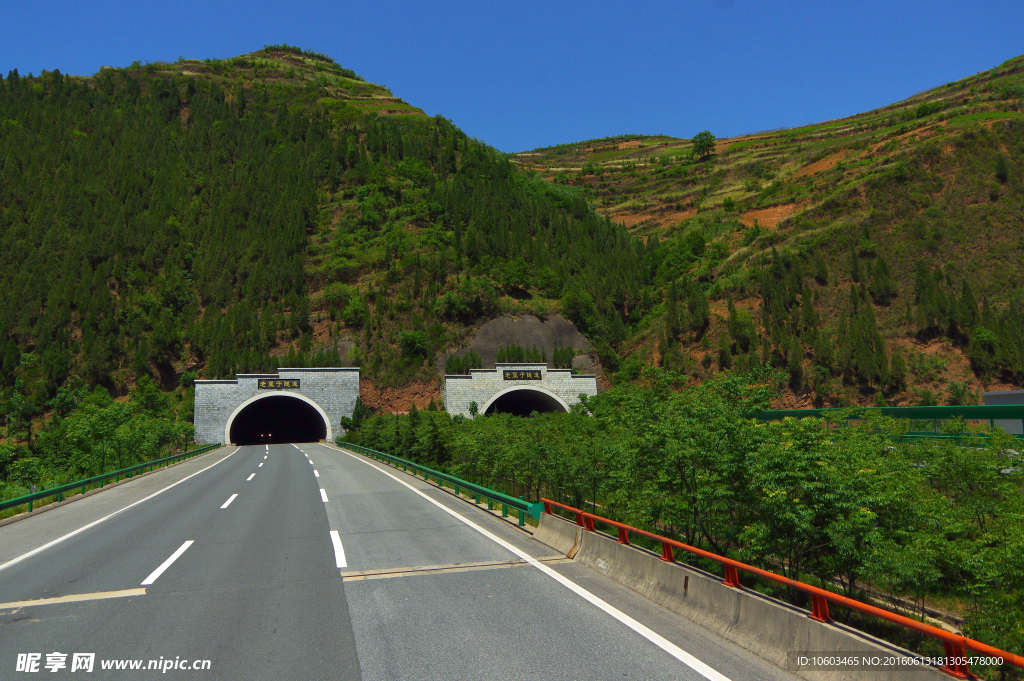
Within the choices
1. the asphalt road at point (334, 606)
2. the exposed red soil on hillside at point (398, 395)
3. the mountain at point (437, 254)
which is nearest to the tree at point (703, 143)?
the mountain at point (437, 254)

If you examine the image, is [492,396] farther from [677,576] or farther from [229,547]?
[677,576]

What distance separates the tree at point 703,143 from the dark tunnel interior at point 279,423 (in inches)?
4508

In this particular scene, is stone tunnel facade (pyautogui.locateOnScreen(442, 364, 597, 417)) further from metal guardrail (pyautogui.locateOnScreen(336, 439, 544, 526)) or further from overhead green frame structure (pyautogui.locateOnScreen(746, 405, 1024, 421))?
overhead green frame structure (pyautogui.locateOnScreen(746, 405, 1024, 421))

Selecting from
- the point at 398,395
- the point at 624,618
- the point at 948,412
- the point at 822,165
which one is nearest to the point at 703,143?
the point at 822,165

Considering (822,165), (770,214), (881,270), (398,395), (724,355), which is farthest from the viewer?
(822,165)

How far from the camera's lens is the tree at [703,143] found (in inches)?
5330

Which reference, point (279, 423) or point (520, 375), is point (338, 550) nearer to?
Result: point (520, 375)

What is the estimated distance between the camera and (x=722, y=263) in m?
72.9

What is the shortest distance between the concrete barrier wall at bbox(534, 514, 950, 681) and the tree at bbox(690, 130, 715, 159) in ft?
473

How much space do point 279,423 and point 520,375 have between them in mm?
30431

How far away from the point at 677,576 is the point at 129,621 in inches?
240

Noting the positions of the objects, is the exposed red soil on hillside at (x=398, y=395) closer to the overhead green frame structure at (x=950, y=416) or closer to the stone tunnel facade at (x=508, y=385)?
the stone tunnel facade at (x=508, y=385)

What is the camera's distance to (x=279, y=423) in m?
65.4

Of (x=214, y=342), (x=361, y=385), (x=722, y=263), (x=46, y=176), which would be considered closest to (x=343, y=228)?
(x=214, y=342)
